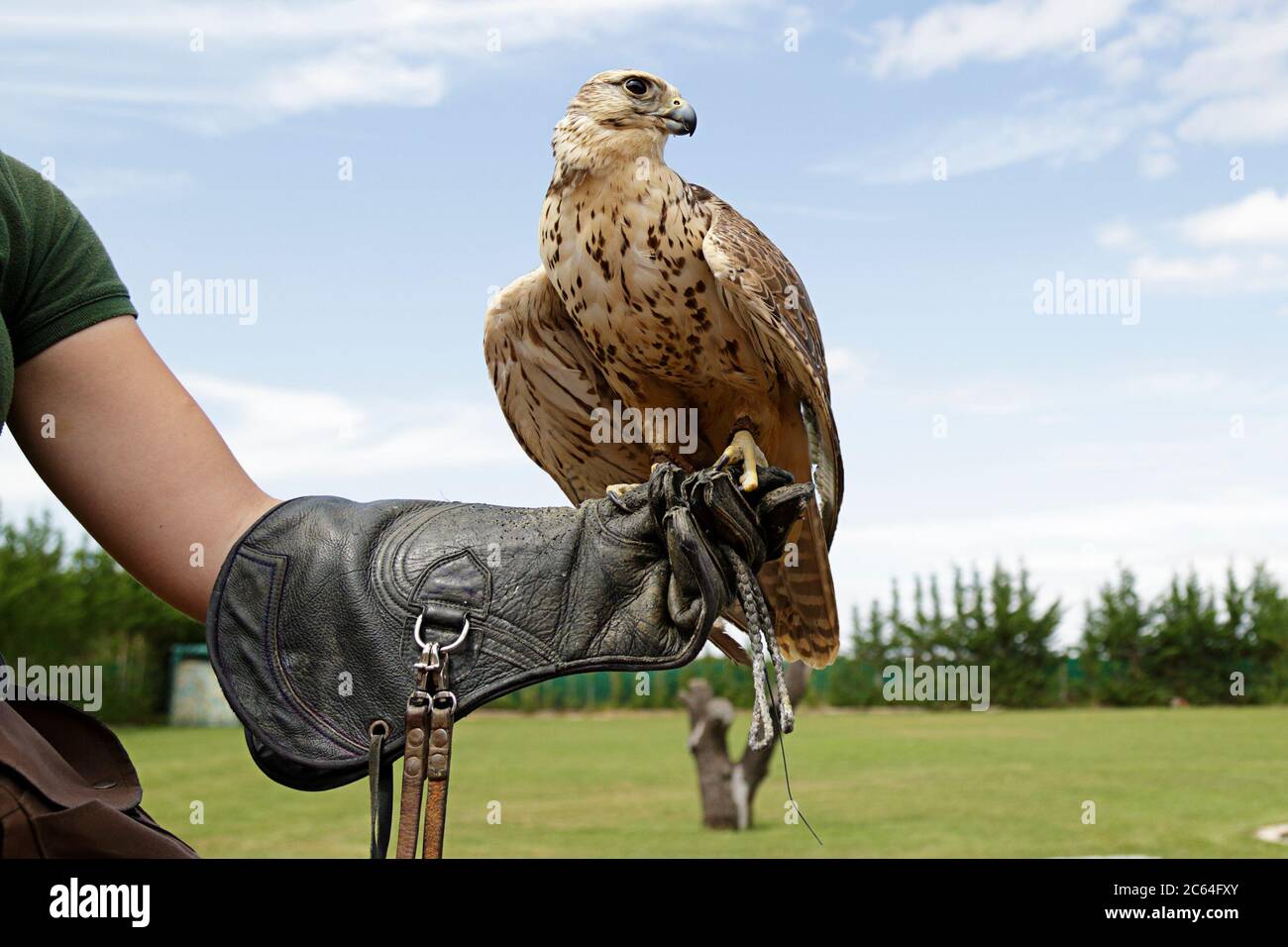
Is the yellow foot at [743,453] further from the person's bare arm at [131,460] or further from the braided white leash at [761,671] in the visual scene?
the person's bare arm at [131,460]

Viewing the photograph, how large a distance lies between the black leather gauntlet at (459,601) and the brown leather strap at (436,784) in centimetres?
13

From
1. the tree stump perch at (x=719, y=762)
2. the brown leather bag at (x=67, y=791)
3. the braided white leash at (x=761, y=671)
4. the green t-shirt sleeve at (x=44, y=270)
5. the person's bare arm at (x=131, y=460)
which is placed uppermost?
the green t-shirt sleeve at (x=44, y=270)

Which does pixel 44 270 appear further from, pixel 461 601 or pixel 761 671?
pixel 761 671

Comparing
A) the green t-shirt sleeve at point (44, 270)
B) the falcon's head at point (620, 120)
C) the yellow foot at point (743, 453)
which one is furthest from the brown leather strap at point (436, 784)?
the falcon's head at point (620, 120)

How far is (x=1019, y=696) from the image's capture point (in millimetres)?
20406

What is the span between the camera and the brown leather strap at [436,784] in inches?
48.6

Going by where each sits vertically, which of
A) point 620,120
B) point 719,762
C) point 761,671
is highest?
point 620,120

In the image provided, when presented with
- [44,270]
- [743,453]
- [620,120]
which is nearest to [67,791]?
[44,270]

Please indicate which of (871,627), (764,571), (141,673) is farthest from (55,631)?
(764,571)

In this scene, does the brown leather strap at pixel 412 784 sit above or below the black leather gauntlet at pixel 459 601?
below

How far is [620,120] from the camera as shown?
2.74 m

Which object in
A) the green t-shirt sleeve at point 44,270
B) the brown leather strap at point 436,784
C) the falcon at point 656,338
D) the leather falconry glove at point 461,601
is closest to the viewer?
the brown leather strap at point 436,784

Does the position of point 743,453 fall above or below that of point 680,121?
below
